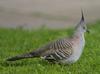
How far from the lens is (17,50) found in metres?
11.5

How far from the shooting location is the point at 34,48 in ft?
38.3

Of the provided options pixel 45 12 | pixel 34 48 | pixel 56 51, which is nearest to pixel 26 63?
pixel 56 51

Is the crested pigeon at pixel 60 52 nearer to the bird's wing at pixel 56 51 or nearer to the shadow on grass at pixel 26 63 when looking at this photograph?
the bird's wing at pixel 56 51

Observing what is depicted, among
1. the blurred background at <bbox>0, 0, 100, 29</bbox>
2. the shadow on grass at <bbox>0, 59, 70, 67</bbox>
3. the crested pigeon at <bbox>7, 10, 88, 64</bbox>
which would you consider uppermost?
the blurred background at <bbox>0, 0, 100, 29</bbox>

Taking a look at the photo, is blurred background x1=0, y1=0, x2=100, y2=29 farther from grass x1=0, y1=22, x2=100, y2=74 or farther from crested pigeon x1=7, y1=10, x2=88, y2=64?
crested pigeon x1=7, y1=10, x2=88, y2=64

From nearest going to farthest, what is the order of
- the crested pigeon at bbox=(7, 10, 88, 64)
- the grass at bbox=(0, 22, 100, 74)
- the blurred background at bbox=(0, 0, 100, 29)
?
1. the grass at bbox=(0, 22, 100, 74)
2. the crested pigeon at bbox=(7, 10, 88, 64)
3. the blurred background at bbox=(0, 0, 100, 29)

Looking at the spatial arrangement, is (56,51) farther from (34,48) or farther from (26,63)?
(34,48)

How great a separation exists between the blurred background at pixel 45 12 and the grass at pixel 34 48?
5.04 feet

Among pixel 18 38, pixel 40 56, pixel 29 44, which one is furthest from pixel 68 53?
pixel 18 38

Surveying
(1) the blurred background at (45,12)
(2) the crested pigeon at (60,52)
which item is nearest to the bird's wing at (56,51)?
(2) the crested pigeon at (60,52)

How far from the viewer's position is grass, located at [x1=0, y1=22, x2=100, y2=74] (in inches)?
377

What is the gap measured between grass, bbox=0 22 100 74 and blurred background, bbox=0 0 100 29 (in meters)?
1.53

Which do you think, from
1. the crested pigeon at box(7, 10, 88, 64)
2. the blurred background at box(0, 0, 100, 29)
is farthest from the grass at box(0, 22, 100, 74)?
the blurred background at box(0, 0, 100, 29)

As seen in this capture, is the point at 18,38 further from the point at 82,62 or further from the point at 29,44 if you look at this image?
the point at 82,62
